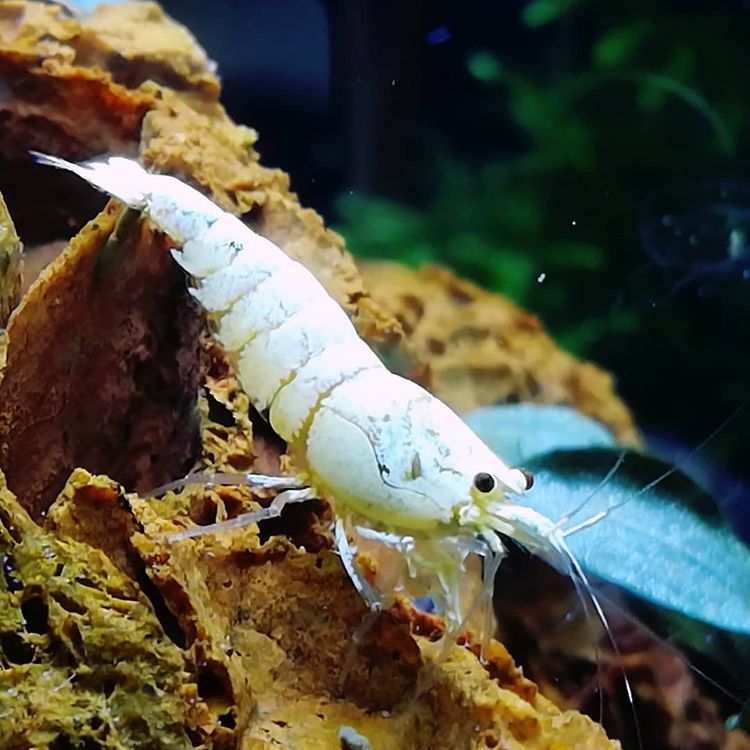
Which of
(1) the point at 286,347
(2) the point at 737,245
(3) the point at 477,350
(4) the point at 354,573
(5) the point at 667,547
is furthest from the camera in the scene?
(3) the point at 477,350

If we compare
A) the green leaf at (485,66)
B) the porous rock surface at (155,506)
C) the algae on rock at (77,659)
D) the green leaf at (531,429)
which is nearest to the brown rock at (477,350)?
the green leaf at (531,429)

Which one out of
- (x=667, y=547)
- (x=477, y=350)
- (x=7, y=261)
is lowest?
(x=667, y=547)

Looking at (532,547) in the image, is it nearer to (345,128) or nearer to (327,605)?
(327,605)

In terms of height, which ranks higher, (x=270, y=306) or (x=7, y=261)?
(x=7, y=261)

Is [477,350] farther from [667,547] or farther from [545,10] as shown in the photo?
[545,10]

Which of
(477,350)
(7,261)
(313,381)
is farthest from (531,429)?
(7,261)

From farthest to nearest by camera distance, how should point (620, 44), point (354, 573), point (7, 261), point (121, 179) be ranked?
1. point (620, 44)
2. point (121, 179)
3. point (354, 573)
4. point (7, 261)

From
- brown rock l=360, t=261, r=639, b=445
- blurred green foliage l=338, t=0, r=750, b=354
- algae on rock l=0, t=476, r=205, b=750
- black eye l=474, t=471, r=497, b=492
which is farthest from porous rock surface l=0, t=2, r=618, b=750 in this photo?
blurred green foliage l=338, t=0, r=750, b=354

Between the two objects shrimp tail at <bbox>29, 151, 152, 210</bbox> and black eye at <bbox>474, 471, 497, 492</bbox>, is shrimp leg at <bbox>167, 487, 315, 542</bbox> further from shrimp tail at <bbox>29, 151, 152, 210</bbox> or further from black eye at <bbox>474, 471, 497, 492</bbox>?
shrimp tail at <bbox>29, 151, 152, 210</bbox>
